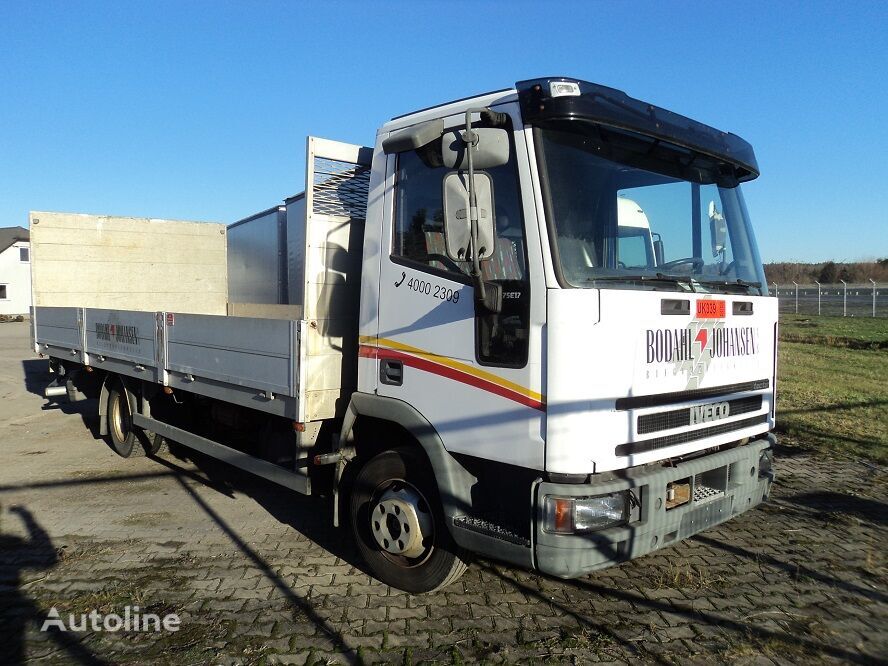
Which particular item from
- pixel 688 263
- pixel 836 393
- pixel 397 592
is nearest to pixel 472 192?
pixel 688 263

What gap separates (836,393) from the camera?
10.6 meters

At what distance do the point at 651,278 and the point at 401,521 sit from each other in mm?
1979

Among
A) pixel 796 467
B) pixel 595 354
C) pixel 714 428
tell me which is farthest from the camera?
pixel 796 467

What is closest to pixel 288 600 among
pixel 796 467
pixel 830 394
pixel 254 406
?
pixel 254 406

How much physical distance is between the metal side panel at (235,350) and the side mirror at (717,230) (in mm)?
2711

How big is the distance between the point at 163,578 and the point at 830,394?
10021mm

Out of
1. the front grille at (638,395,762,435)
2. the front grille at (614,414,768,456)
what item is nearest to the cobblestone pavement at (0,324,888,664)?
the front grille at (614,414,768,456)

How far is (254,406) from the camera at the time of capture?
4.90 meters

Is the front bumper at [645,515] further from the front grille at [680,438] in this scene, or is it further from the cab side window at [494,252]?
the cab side window at [494,252]

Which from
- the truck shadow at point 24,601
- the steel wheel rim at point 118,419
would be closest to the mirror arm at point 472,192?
the truck shadow at point 24,601

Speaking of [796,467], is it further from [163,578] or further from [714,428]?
[163,578]

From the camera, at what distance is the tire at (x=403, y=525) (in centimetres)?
386

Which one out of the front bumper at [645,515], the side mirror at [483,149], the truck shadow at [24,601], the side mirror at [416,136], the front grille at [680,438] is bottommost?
the truck shadow at [24,601]

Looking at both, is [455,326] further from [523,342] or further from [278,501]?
[278,501]
